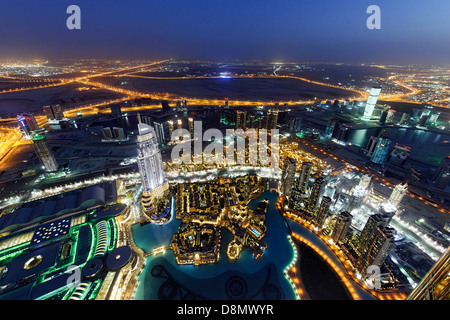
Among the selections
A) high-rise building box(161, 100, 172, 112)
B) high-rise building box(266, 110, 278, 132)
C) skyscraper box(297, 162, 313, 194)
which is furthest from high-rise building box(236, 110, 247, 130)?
skyscraper box(297, 162, 313, 194)

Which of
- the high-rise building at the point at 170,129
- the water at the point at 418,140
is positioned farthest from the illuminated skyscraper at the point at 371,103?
the high-rise building at the point at 170,129

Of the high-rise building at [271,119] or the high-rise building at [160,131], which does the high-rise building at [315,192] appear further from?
the high-rise building at [160,131]

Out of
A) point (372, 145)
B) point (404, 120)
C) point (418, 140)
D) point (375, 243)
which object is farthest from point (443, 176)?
point (404, 120)

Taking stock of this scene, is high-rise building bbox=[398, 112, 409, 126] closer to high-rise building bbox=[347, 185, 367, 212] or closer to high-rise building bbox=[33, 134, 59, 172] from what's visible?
high-rise building bbox=[347, 185, 367, 212]

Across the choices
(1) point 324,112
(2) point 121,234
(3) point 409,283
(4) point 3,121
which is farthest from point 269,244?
(4) point 3,121

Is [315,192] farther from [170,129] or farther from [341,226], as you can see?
[170,129]

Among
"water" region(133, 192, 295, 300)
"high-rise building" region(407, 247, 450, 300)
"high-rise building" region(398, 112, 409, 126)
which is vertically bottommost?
"water" region(133, 192, 295, 300)
